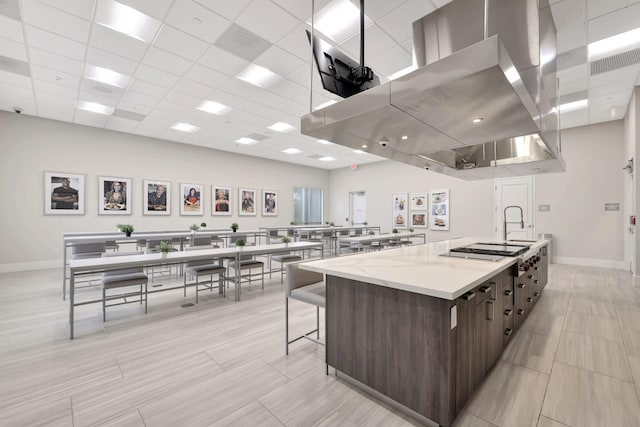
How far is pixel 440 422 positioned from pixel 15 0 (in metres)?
5.29

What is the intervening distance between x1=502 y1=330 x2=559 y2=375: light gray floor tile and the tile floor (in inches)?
0.5

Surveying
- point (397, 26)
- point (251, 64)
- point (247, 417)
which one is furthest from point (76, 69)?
point (247, 417)

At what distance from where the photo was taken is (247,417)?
1650 millimetres

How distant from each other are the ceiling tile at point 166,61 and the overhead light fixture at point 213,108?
3.92 feet

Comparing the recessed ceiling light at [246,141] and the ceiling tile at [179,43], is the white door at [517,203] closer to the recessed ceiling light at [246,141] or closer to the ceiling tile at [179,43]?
the recessed ceiling light at [246,141]

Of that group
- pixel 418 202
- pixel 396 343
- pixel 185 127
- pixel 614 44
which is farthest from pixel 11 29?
pixel 418 202

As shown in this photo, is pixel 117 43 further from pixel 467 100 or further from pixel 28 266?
pixel 28 266

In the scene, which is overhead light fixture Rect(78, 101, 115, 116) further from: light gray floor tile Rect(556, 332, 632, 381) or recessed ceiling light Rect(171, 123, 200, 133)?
light gray floor tile Rect(556, 332, 632, 381)

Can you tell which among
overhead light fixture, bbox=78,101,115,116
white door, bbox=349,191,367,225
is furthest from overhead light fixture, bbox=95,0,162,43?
white door, bbox=349,191,367,225

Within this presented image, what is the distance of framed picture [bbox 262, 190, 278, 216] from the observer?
10.3 meters

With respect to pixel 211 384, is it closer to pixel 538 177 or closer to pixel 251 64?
pixel 251 64

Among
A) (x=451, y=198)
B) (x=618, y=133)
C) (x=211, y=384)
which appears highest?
(x=618, y=133)

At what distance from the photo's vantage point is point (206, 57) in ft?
12.6

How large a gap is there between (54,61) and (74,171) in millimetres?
3686
